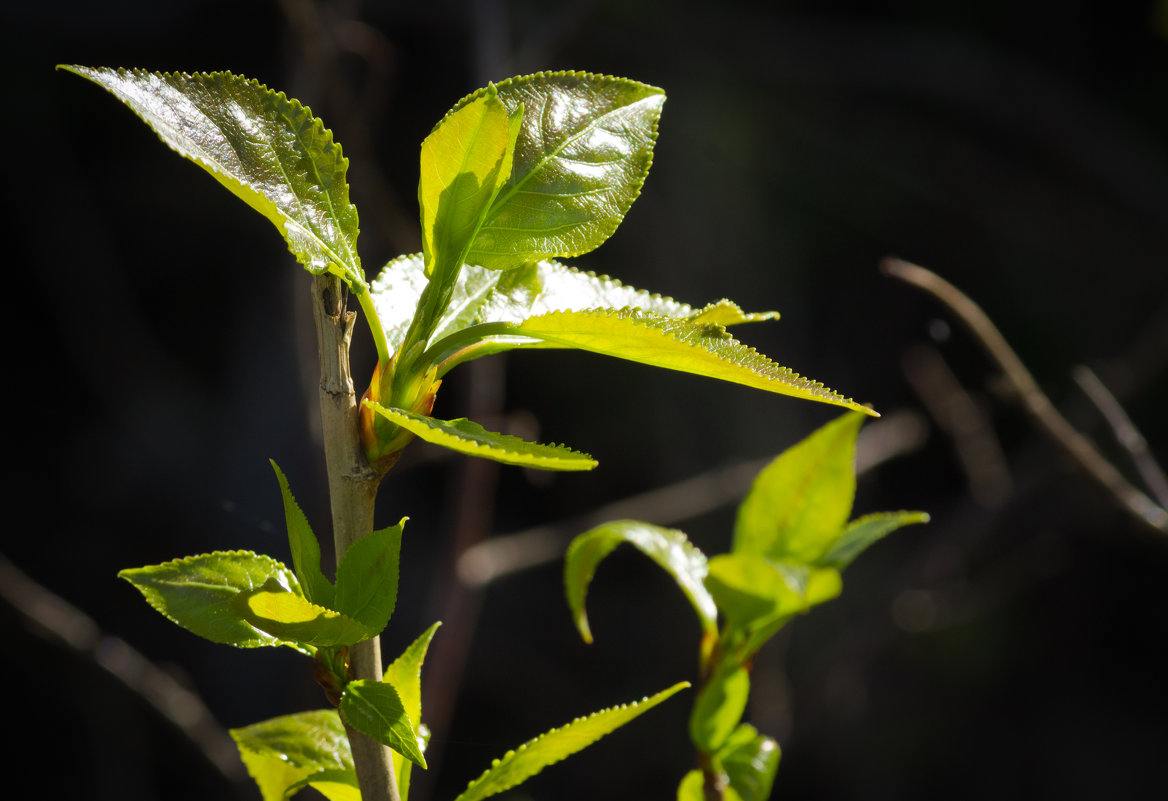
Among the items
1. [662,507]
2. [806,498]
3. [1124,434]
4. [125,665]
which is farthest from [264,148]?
[662,507]

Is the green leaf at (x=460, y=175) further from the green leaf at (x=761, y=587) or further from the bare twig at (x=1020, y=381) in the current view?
the bare twig at (x=1020, y=381)

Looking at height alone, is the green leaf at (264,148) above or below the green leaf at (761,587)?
above

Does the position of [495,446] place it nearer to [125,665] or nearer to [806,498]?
[806,498]

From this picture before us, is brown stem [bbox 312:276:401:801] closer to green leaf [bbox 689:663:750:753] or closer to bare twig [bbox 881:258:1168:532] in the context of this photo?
green leaf [bbox 689:663:750:753]

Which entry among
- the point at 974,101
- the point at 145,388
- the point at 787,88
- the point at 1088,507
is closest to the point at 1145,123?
the point at 974,101

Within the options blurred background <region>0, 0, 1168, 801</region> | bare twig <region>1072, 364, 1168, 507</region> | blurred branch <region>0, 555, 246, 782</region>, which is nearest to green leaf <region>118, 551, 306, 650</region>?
bare twig <region>1072, 364, 1168, 507</region>

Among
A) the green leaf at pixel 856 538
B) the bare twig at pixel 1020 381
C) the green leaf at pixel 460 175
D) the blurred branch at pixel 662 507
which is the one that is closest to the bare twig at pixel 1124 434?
the bare twig at pixel 1020 381

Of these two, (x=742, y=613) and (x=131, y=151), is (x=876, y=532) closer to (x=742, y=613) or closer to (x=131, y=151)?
(x=742, y=613)
